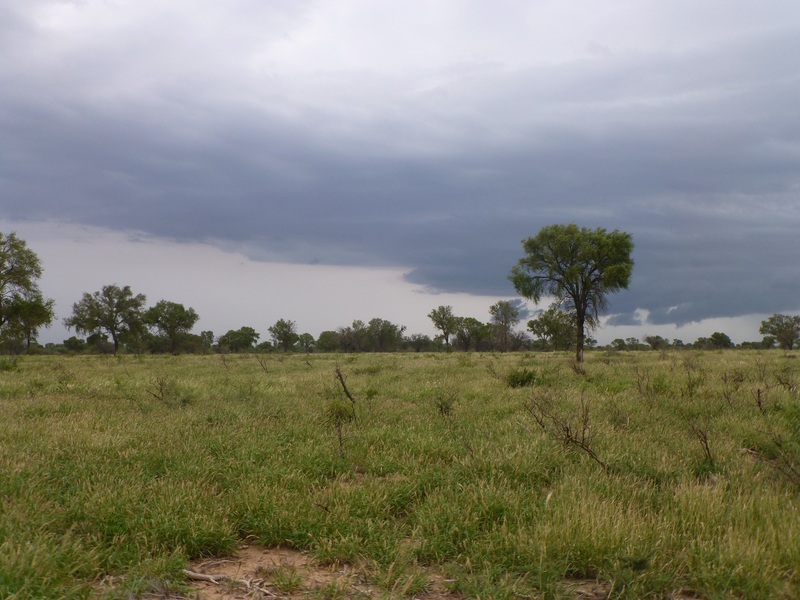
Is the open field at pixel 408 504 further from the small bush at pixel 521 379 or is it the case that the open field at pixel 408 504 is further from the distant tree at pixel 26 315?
the distant tree at pixel 26 315

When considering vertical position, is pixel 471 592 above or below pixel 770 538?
below

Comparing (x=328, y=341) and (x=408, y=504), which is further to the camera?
(x=328, y=341)

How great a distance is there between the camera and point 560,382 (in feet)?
51.4

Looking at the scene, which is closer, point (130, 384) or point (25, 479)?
point (25, 479)

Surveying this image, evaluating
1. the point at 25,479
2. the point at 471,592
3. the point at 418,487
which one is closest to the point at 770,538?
the point at 471,592

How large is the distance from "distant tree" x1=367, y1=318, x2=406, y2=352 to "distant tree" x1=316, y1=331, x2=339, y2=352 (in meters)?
7.11

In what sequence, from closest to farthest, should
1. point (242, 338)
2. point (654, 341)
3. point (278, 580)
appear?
point (278, 580)
point (654, 341)
point (242, 338)

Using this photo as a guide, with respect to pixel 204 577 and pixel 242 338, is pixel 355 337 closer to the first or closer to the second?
pixel 242 338

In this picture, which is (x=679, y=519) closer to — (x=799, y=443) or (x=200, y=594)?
(x=200, y=594)

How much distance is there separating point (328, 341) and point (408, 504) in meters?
111

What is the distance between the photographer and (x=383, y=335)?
360 feet

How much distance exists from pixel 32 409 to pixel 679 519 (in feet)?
Answer: 35.8

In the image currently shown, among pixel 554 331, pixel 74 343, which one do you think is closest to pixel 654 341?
pixel 554 331

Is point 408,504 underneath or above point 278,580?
above
